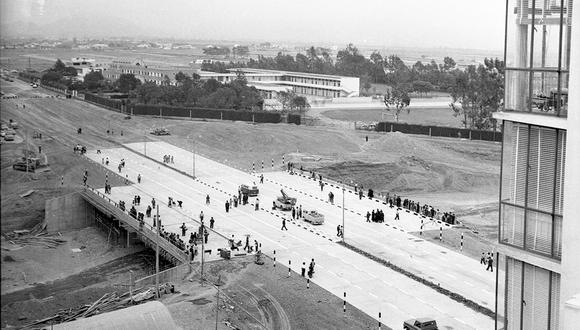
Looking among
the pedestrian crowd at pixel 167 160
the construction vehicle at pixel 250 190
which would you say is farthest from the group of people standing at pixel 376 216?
the pedestrian crowd at pixel 167 160

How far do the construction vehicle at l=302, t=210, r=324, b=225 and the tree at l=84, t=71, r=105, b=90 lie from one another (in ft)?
261

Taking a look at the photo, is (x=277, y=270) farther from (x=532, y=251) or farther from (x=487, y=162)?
(x=487, y=162)

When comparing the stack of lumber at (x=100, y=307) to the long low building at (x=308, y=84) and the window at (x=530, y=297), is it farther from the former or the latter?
the long low building at (x=308, y=84)

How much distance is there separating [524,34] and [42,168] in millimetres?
53598

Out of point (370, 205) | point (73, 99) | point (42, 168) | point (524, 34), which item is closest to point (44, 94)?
point (73, 99)

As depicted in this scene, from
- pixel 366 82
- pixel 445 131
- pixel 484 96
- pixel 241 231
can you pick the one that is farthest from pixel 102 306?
pixel 366 82

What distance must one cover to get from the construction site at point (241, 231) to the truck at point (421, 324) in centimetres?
127

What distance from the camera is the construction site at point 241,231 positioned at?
27.6 meters

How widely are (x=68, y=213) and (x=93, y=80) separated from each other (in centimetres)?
7470

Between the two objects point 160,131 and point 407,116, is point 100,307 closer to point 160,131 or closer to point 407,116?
point 160,131

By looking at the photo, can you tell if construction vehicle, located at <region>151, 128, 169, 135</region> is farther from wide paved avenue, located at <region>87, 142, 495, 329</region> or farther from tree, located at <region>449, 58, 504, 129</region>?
tree, located at <region>449, 58, 504, 129</region>

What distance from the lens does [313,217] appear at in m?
41.6

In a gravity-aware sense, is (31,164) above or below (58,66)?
below

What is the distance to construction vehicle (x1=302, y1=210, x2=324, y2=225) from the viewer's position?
136 ft
